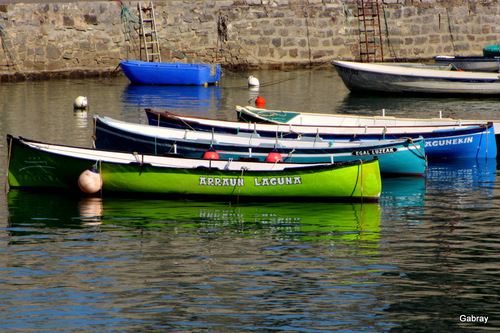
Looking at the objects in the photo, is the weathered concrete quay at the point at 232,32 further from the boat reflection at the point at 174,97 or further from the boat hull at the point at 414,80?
the boat hull at the point at 414,80

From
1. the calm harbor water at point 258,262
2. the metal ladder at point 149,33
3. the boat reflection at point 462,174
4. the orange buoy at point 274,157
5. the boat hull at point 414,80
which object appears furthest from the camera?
the metal ladder at point 149,33

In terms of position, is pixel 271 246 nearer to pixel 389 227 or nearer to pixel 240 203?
pixel 389 227

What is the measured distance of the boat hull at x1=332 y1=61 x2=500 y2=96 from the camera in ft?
Result: 93.5

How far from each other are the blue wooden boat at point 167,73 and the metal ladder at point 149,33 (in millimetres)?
1683

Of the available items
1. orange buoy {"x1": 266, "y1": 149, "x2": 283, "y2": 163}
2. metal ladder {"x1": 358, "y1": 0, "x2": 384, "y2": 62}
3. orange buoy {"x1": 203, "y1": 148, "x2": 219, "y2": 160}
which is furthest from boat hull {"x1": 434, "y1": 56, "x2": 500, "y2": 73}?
orange buoy {"x1": 203, "y1": 148, "x2": 219, "y2": 160}

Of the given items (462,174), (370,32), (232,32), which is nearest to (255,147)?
(462,174)

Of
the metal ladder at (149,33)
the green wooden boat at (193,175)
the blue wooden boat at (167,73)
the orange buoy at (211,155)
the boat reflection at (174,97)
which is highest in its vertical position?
the metal ladder at (149,33)

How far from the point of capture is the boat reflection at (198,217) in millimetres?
12492

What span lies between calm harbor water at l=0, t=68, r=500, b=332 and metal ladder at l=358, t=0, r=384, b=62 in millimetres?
20834

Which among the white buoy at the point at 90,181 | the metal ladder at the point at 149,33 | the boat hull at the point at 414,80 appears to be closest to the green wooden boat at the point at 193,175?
the white buoy at the point at 90,181

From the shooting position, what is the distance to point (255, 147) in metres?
16.7

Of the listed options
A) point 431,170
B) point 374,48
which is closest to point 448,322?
point 431,170

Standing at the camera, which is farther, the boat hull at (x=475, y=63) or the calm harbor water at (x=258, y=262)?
the boat hull at (x=475, y=63)

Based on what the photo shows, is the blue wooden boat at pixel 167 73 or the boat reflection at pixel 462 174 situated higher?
the blue wooden boat at pixel 167 73
